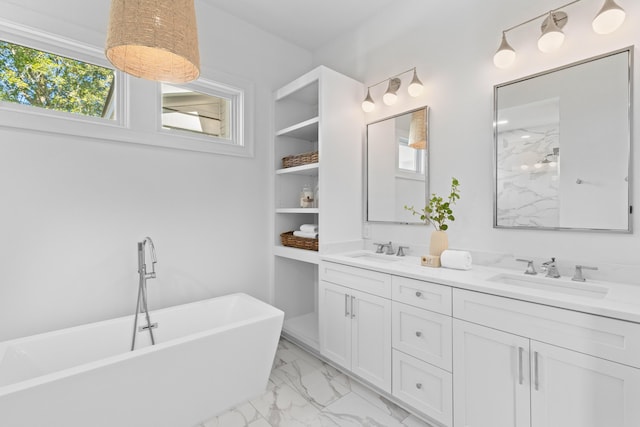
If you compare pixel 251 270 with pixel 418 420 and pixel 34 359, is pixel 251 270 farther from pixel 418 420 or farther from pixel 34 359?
pixel 418 420

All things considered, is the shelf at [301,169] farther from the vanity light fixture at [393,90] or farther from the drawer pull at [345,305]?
the drawer pull at [345,305]

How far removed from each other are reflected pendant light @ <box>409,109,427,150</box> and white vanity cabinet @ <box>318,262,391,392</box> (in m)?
1.07

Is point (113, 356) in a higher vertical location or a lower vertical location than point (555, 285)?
lower

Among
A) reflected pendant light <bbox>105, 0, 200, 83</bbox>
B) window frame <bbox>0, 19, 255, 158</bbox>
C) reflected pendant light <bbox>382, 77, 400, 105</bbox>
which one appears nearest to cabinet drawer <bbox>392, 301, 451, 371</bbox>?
reflected pendant light <bbox>382, 77, 400, 105</bbox>

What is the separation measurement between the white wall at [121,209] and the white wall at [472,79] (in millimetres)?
1153

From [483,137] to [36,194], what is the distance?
9.38 ft

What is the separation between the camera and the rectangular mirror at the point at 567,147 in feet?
4.90

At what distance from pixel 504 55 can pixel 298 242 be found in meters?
2.00

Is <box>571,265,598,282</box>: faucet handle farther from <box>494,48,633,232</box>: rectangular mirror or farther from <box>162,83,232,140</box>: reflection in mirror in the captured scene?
<box>162,83,232,140</box>: reflection in mirror

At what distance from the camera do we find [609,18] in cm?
145

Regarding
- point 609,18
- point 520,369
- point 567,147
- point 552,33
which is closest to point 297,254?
point 520,369

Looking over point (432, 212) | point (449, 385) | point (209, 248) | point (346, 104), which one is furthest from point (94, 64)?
point (449, 385)

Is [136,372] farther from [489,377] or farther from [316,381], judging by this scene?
[489,377]

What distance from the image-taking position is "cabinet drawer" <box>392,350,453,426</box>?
160 cm
